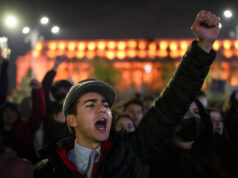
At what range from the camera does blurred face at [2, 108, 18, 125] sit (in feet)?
17.5

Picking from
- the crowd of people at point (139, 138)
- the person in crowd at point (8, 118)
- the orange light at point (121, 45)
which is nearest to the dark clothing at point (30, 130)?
the person in crowd at point (8, 118)

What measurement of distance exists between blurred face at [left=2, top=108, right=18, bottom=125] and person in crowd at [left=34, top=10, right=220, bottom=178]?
2893 mm

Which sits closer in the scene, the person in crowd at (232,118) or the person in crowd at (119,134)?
the person in crowd at (119,134)

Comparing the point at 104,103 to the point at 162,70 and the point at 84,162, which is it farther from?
the point at 162,70

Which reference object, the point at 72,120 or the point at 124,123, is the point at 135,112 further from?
the point at 72,120

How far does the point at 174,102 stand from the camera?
2.30 metres

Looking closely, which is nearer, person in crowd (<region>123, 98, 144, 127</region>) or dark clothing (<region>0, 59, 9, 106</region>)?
dark clothing (<region>0, 59, 9, 106</region>)

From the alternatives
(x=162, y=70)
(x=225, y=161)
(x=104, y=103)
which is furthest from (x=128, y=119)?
(x=162, y=70)

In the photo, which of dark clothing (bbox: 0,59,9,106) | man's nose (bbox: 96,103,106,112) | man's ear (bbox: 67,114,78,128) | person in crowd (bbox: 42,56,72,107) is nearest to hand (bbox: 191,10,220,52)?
man's nose (bbox: 96,103,106,112)

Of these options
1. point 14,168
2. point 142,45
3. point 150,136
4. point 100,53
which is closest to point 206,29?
point 150,136

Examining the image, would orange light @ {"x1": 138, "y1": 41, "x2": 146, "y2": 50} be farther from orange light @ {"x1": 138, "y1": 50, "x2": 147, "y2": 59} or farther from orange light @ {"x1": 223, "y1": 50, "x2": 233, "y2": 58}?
orange light @ {"x1": 223, "y1": 50, "x2": 233, "y2": 58}

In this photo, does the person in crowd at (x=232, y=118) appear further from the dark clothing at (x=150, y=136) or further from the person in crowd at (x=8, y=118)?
the dark clothing at (x=150, y=136)

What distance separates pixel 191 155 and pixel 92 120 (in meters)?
1.16

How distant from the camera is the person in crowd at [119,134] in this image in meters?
2.22
